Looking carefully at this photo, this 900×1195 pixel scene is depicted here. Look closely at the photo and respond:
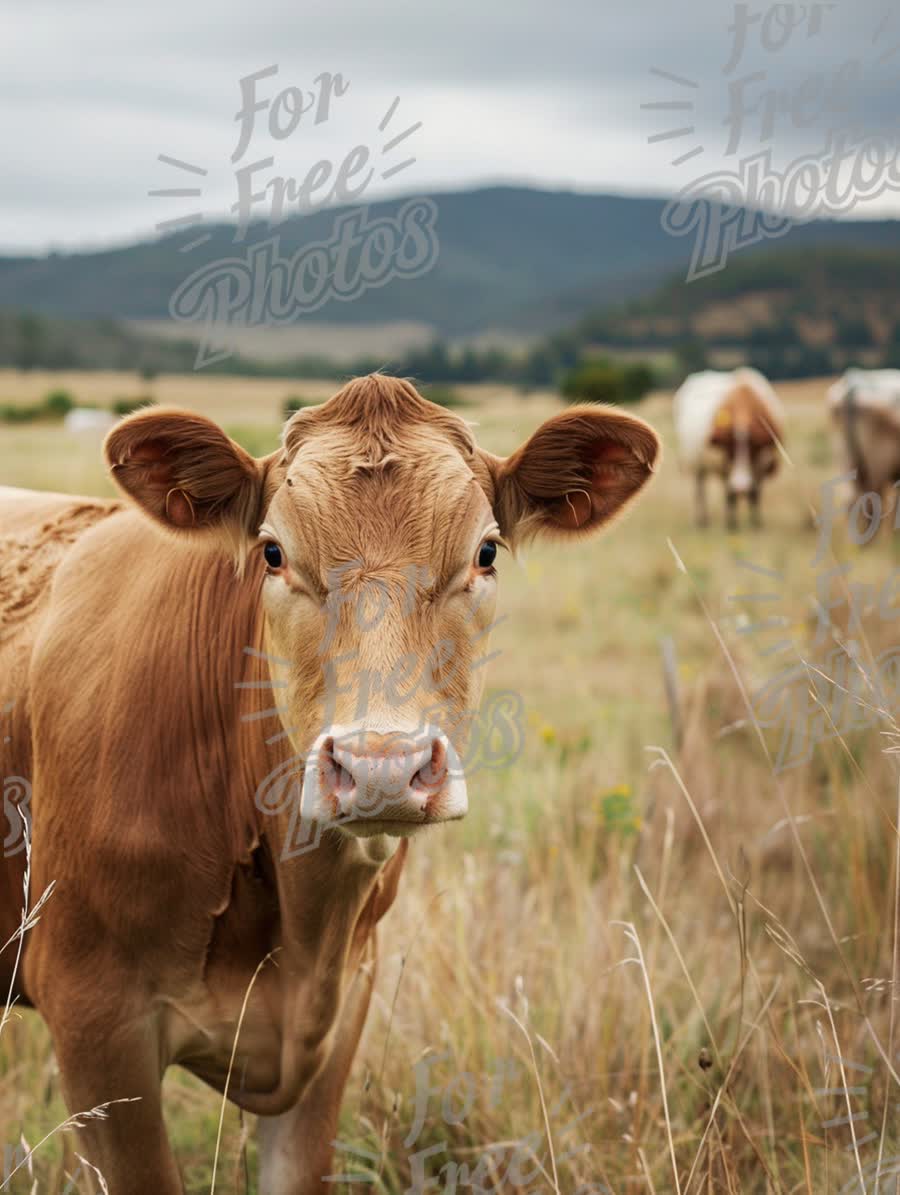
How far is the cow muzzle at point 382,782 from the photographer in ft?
7.54

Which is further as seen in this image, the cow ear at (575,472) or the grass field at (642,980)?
the grass field at (642,980)

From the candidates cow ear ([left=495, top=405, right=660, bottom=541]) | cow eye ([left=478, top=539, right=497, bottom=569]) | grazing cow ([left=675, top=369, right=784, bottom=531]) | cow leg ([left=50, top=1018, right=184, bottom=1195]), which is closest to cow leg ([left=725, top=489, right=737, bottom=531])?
grazing cow ([left=675, top=369, right=784, bottom=531])

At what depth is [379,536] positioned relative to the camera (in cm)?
Result: 270

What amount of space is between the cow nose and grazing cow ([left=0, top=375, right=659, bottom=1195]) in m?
0.23

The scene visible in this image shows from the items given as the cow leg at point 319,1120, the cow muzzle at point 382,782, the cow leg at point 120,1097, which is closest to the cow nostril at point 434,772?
the cow muzzle at point 382,782

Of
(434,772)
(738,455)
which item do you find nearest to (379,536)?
(434,772)

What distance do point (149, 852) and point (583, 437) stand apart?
1.48m

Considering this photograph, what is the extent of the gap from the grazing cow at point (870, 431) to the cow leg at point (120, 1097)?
1630 centimetres

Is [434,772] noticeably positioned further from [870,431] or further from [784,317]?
[784,317]

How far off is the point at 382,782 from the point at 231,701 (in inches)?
40.3

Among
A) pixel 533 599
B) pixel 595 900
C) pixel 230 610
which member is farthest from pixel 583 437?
pixel 533 599

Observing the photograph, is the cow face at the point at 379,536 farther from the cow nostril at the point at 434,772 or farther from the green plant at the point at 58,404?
the green plant at the point at 58,404

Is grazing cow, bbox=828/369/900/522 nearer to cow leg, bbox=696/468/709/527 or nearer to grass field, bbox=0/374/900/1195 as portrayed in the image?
cow leg, bbox=696/468/709/527

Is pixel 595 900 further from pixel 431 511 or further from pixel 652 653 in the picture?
pixel 652 653
